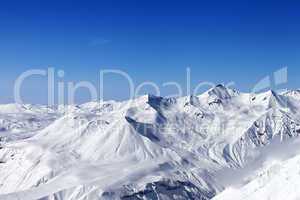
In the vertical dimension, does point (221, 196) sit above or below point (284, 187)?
below

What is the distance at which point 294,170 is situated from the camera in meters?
117

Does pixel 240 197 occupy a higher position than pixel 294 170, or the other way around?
pixel 294 170

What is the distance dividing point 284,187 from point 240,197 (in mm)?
20049

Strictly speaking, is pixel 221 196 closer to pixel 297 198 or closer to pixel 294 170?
pixel 294 170

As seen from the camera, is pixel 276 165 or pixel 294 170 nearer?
pixel 294 170

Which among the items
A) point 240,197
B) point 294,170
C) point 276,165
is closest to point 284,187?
point 294,170

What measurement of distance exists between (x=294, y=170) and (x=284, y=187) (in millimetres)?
9637

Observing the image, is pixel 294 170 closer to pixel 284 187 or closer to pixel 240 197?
pixel 284 187

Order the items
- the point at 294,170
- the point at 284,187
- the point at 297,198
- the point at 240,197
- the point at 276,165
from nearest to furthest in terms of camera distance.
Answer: the point at 297,198, the point at 284,187, the point at 294,170, the point at 240,197, the point at 276,165

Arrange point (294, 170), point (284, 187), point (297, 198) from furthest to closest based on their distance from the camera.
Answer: point (294, 170) → point (284, 187) → point (297, 198)

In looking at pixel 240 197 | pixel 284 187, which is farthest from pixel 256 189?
pixel 284 187

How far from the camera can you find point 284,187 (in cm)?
10881

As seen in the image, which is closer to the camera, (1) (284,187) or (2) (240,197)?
(1) (284,187)

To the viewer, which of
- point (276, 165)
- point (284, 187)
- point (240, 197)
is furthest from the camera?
point (276, 165)
